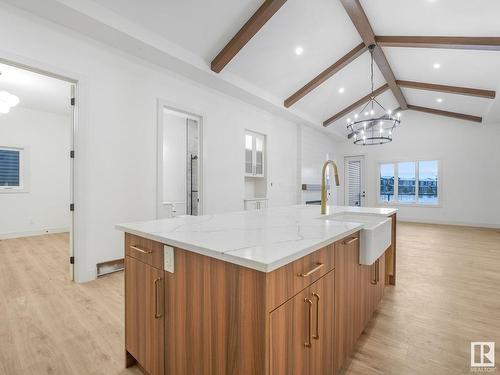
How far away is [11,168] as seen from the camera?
18.6 feet

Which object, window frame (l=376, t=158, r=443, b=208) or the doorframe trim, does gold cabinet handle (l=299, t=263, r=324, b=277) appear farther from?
window frame (l=376, t=158, r=443, b=208)

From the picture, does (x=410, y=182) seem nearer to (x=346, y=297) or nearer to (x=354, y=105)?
(x=354, y=105)

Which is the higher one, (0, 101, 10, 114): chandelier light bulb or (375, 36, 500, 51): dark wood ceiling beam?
(375, 36, 500, 51): dark wood ceiling beam

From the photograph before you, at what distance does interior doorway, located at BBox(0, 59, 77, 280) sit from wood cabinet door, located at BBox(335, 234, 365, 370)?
17.2ft

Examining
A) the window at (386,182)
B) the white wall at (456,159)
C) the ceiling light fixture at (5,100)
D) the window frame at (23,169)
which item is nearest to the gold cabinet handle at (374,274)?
the ceiling light fixture at (5,100)

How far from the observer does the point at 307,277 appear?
1048 mm

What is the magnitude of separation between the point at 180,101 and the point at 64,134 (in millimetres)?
4190

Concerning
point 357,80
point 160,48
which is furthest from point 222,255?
point 357,80

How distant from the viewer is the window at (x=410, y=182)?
8078mm

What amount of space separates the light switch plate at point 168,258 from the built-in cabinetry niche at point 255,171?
4.17m

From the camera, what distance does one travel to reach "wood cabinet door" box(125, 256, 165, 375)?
4.07ft

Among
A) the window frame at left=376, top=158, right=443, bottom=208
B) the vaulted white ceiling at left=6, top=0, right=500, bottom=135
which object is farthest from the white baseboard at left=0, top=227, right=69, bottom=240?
the window frame at left=376, top=158, right=443, bottom=208

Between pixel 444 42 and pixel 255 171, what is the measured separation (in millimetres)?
3940

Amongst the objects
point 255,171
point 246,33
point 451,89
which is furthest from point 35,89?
point 451,89
